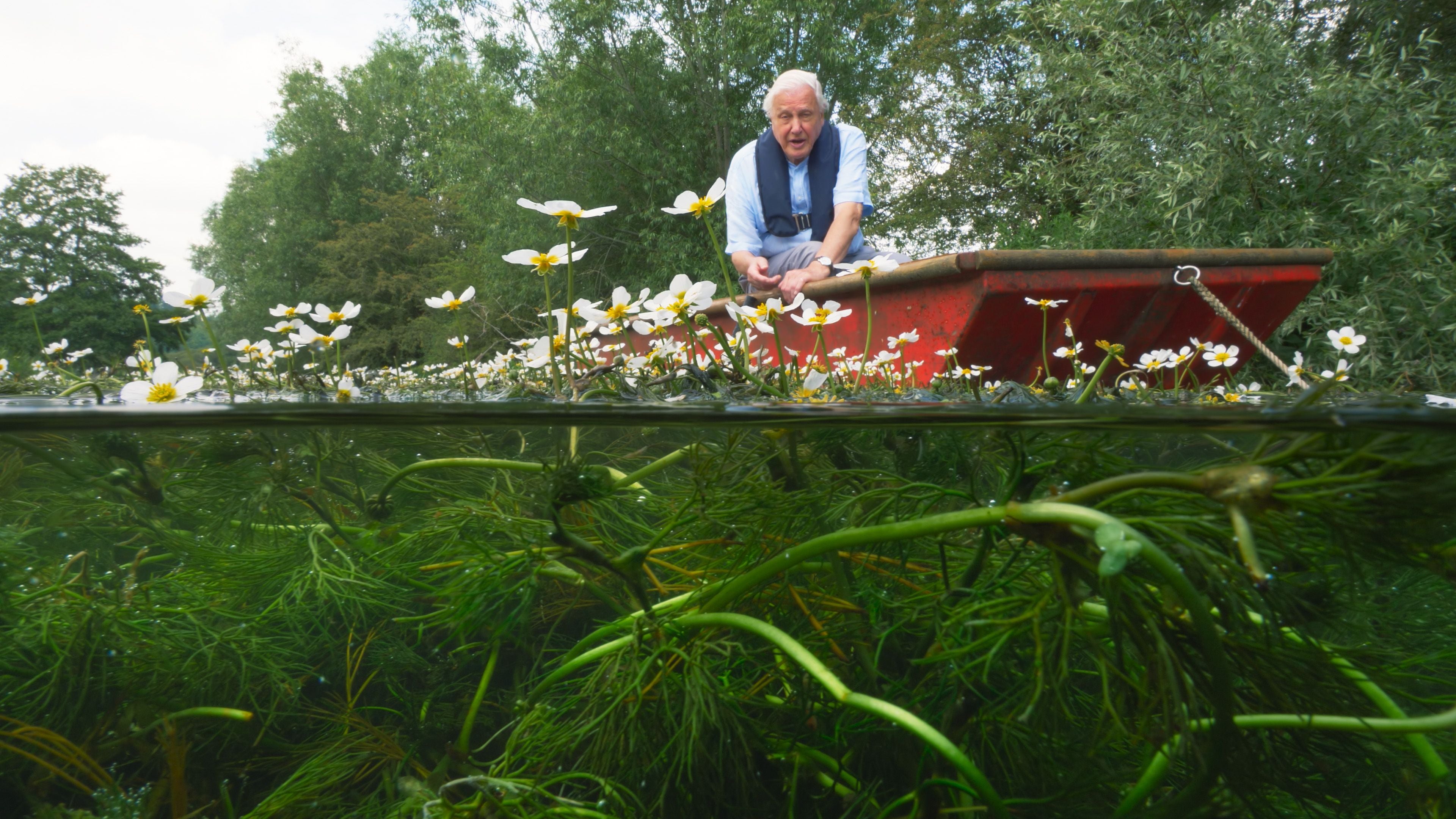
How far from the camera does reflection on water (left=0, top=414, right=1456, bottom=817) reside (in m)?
1.19

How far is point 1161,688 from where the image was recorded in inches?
43.1

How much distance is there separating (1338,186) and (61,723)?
959cm

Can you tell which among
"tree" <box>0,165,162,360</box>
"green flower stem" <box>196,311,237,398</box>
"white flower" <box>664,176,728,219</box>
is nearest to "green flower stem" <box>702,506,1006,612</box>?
"white flower" <box>664,176,728,219</box>

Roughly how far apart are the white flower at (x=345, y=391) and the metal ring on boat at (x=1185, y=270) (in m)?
3.77

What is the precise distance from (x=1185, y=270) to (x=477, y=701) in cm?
403

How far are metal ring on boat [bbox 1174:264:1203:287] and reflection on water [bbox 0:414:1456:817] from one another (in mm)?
2871

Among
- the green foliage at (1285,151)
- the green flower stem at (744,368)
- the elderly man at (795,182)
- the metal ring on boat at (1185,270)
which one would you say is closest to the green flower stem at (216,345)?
the green flower stem at (744,368)

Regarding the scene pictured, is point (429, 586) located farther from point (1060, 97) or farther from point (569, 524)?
point (1060, 97)

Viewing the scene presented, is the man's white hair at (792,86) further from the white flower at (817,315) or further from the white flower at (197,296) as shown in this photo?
the white flower at (197,296)

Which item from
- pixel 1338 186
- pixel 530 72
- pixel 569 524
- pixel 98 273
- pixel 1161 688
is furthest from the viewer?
pixel 530 72

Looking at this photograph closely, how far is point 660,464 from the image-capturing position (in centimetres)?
173

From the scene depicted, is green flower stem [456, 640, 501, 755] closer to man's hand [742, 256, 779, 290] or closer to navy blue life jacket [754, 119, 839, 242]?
man's hand [742, 256, 779, 290]

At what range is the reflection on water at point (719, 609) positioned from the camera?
119 cm

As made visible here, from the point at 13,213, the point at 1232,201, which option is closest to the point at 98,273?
the point at 13,213
